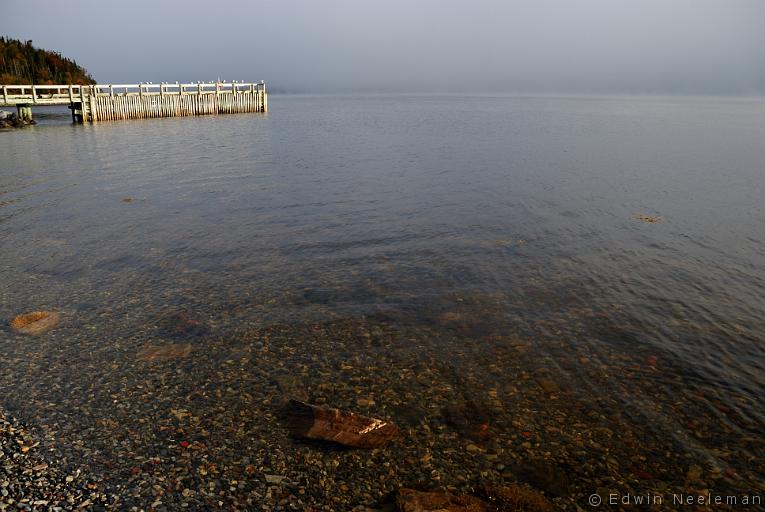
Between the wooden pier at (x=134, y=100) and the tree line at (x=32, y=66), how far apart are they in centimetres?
971

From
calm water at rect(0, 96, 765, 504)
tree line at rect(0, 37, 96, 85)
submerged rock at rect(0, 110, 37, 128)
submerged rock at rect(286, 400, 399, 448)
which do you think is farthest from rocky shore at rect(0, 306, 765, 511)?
tree line at rect(0, 37, 96, 85)

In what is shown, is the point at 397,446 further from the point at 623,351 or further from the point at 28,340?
the point at 28,340

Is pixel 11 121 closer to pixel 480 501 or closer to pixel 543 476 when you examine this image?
pixel 480 501

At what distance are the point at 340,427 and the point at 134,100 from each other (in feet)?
214

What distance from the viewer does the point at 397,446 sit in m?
7.14

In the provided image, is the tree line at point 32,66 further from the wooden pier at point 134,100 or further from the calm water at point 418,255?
the calm water at point 418,255

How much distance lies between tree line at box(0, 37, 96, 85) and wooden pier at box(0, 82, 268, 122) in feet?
31.8

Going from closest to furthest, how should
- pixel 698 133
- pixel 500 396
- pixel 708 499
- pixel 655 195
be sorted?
1. pixel 708 499
2. pixel 500 396
3. pixel 655 195
4. pixel 698 133

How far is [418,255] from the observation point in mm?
15359

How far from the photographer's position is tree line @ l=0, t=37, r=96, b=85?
7812 cm

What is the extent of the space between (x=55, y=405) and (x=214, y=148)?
33995 mm

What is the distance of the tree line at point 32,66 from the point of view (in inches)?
3076

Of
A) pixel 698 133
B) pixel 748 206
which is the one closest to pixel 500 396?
pixel 748 206

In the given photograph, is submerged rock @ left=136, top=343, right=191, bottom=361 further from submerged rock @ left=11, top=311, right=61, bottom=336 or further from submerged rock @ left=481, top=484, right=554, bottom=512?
submerged rock @ left=481, top=484, right=554, bottom=512
